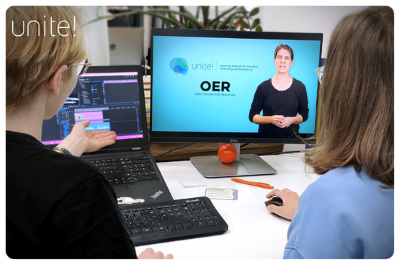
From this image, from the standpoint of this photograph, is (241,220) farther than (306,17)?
No

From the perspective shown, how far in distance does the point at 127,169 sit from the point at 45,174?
0.55 metres

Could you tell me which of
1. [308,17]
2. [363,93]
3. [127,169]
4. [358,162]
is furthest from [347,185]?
[308,17]

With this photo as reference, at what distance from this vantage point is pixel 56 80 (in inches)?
25.8

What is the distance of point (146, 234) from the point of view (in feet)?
2.61

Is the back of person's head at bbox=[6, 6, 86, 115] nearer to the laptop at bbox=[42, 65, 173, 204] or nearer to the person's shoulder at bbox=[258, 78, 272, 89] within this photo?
the laptop at bbox=[42, 65, 173, 204]

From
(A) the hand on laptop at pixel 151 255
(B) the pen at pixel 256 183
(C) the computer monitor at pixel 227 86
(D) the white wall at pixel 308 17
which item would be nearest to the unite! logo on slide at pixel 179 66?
(C) the computer monitor at pixel 227 86

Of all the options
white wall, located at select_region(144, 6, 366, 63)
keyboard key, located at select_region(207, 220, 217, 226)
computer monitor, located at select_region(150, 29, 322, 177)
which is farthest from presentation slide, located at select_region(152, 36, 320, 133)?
white wall, located at select_region(144, 6, 366, 63)

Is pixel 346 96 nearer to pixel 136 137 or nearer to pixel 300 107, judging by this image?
pixel 300 107

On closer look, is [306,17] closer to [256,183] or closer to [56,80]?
[256,183]

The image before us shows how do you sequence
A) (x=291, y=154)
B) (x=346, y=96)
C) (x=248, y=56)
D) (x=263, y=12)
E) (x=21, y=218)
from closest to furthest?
(x=21, y=218) < (x=346, y=96) < (x=248, y=56) < (x=291, y=154) < (x=263, y=12)

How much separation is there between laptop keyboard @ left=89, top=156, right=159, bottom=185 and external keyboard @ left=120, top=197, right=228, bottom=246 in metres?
0.17

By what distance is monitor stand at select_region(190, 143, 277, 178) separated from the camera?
3.91 ft

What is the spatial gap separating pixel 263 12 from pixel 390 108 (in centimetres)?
323

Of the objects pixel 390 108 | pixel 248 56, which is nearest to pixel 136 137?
pixel 248 56
